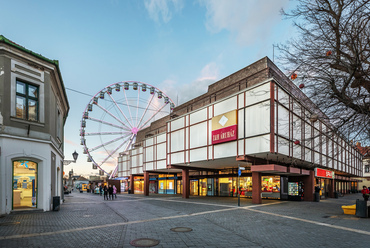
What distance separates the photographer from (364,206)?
14000 millimetres

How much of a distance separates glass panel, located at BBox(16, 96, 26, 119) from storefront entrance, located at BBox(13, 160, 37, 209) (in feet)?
8.41

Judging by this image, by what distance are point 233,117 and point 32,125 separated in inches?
581

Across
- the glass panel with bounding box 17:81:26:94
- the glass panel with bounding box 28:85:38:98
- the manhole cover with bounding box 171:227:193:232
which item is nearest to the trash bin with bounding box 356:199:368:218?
the manhole cover with bounding box 171:227:193:232

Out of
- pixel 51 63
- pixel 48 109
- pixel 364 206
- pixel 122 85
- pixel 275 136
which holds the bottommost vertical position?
pixel 364 206

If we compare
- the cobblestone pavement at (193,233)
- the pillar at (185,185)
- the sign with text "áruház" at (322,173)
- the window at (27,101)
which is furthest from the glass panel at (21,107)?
the sign with text "áruház" at (322,173)

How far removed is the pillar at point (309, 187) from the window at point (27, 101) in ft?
81.3

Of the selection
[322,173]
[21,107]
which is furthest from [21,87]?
[322,173]

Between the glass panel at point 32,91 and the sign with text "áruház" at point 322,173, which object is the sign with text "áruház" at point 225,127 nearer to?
the sign with text "áruház" at point 322,173

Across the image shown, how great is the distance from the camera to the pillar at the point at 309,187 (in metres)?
26.8

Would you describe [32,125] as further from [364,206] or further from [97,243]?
[364,206]

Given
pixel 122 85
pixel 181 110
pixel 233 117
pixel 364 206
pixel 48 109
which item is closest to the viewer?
pixel 364 206

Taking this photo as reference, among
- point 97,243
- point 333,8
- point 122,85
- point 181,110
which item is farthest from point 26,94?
point 122,85

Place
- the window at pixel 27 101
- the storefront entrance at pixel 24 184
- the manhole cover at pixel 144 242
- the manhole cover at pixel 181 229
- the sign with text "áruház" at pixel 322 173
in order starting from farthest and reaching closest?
the sign with text "áruház" at pixel 322 173, the window at pixel 27 101, the storefront entrance at pixel 24 184, the manhole cover at pixel 181 229, the manhole cover at pixel 144 242

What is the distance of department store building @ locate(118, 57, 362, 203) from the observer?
19.9m
